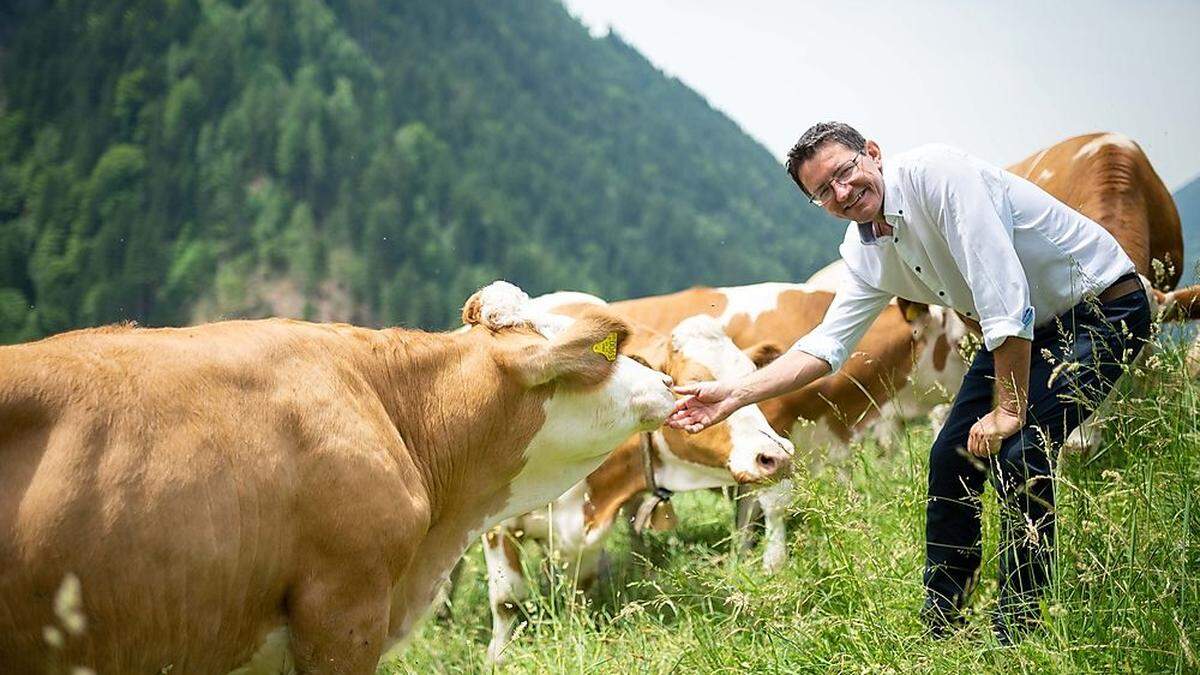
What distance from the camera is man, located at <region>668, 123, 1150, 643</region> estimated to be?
3.66 metres

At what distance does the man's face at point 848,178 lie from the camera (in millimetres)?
3898

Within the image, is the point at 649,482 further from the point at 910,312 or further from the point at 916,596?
the point at 916,596

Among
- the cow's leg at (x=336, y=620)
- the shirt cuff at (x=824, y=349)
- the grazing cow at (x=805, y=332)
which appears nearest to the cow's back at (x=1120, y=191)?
the grazing cow at (x=805, y=332)

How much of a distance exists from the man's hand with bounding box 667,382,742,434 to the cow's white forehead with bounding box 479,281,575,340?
1.94 ft

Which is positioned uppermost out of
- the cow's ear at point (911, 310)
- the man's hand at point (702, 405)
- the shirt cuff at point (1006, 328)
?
the shirt cuff at point (1006, 328)

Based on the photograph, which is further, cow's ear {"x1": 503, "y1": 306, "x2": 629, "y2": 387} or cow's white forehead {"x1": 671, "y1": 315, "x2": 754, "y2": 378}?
→ cow's white forehead {"x1": 671, "y1": 315, "x2": 754, "y2": 378}

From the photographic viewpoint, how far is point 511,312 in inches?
168

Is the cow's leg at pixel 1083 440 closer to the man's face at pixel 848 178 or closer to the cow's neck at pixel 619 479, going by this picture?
the man's face at pixel 848 178

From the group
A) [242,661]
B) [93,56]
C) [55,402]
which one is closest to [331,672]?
[242,661]

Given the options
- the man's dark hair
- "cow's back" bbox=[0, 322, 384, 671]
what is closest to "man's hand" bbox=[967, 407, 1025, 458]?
the man's dark hair

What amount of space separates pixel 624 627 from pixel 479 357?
154 cm

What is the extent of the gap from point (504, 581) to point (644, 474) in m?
1.09

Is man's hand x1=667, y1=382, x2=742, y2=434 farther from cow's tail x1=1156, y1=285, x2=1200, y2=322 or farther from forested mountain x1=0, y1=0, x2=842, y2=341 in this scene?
forested mountain x1=0, y1=0, x2=842, y2=341

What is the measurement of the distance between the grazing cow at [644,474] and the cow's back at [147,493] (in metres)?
2.69
